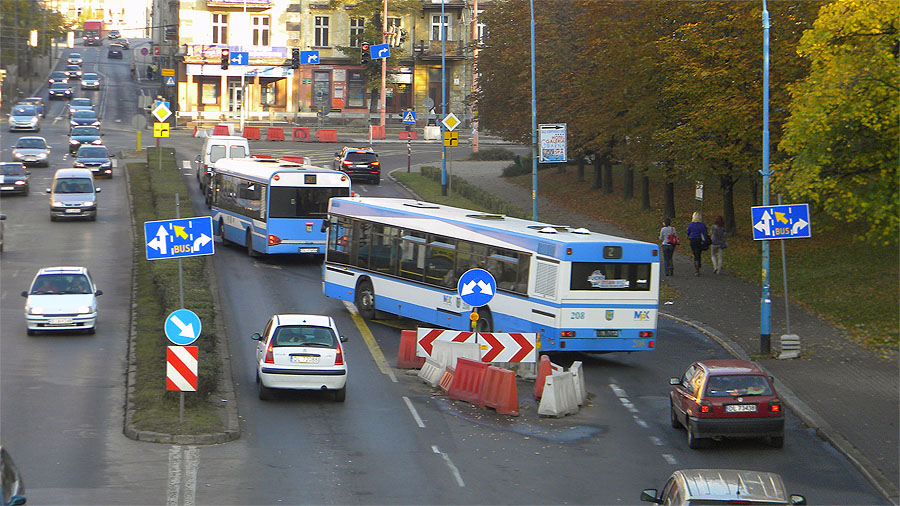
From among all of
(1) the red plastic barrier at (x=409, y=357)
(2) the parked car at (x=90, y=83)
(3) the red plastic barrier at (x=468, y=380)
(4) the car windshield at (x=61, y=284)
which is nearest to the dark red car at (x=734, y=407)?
(3) the red plastic barrier at (x=468, y=380)

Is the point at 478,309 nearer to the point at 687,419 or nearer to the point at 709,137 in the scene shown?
the point at 687,419

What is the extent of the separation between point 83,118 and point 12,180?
99.6ft

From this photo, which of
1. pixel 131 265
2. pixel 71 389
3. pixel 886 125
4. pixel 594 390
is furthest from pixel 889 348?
pixel 131 265

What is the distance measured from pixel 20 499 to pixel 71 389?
10564 mm

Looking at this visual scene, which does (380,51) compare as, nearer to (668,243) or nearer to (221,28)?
(221,28)

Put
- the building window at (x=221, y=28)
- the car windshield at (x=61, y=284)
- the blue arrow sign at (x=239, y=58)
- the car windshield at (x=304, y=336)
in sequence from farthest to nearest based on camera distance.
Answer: the building window at (x=221, y=28) < the blue arrow sign at (x=239, y=58) < the car windshield at (x=61, y=284) < the car windshield at (x=304, y=336)

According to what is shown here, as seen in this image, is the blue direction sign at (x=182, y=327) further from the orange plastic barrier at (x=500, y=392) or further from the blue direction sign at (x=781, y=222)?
the blue direction sign at (x=781, y=222)

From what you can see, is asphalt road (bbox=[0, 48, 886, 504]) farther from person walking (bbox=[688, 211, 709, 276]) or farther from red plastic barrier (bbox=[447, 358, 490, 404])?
person walking (bbox=[688, 211, 709, 276])

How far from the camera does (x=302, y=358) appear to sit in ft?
65.7

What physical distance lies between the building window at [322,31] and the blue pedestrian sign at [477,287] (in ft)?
239

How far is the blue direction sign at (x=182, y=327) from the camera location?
1783cm

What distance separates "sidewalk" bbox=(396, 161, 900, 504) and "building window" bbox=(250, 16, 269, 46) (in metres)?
61.4

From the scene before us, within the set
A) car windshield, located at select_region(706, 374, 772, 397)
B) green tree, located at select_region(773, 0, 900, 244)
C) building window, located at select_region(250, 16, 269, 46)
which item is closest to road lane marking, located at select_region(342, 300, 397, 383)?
car windshield, located at select_region(706, 374, 772, 397)

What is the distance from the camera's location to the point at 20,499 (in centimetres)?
1081
